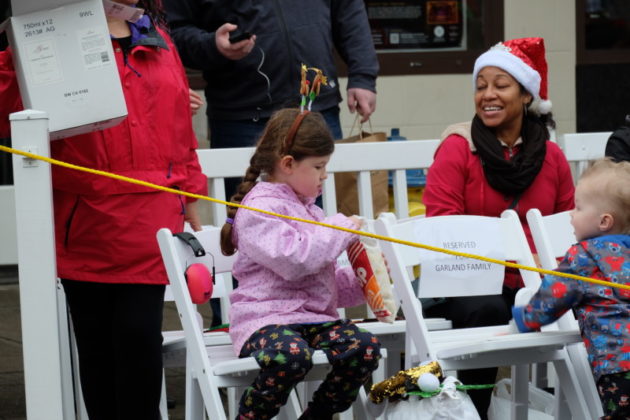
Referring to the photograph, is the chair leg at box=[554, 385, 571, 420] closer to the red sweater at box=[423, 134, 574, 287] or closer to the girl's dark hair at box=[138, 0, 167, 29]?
the red sweater at box=[423, 134, 574, 287]

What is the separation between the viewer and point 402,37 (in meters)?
8.62

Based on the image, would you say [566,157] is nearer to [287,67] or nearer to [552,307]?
[287,67]

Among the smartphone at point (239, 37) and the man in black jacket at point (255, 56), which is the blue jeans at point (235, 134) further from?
the smartphone at point (239, 37)

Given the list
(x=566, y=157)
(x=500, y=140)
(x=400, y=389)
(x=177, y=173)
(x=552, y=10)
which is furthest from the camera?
(x=552, y=10)

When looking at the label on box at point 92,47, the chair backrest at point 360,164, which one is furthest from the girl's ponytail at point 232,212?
the chair backrest at point 360,164

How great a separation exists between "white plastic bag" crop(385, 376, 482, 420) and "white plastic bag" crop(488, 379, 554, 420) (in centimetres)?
96

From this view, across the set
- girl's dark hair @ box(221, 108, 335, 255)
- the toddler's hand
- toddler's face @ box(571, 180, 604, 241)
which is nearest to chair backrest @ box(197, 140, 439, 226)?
girl's dark hair @ box(221, 108, 335, 255)

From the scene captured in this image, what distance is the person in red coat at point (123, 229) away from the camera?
3959 mm

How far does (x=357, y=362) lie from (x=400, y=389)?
26 cm

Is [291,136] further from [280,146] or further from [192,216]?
[192,216]

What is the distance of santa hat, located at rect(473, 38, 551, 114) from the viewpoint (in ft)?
16.8

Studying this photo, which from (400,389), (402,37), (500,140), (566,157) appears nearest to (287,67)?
(500,140)

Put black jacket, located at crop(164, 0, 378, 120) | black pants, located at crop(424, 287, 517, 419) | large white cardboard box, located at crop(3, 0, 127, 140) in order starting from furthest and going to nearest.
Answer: black jacket, located at crop(164, 0, 378, 120) < black pants, located at crop(424, 287, 517, 419) < large white cardboard box, located at crop(3, 0, 127, 140)

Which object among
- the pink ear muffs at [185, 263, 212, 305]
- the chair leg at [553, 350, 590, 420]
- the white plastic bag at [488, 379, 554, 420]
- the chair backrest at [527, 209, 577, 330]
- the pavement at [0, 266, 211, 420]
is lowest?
the pavement at [0, 266, 211, 420]
